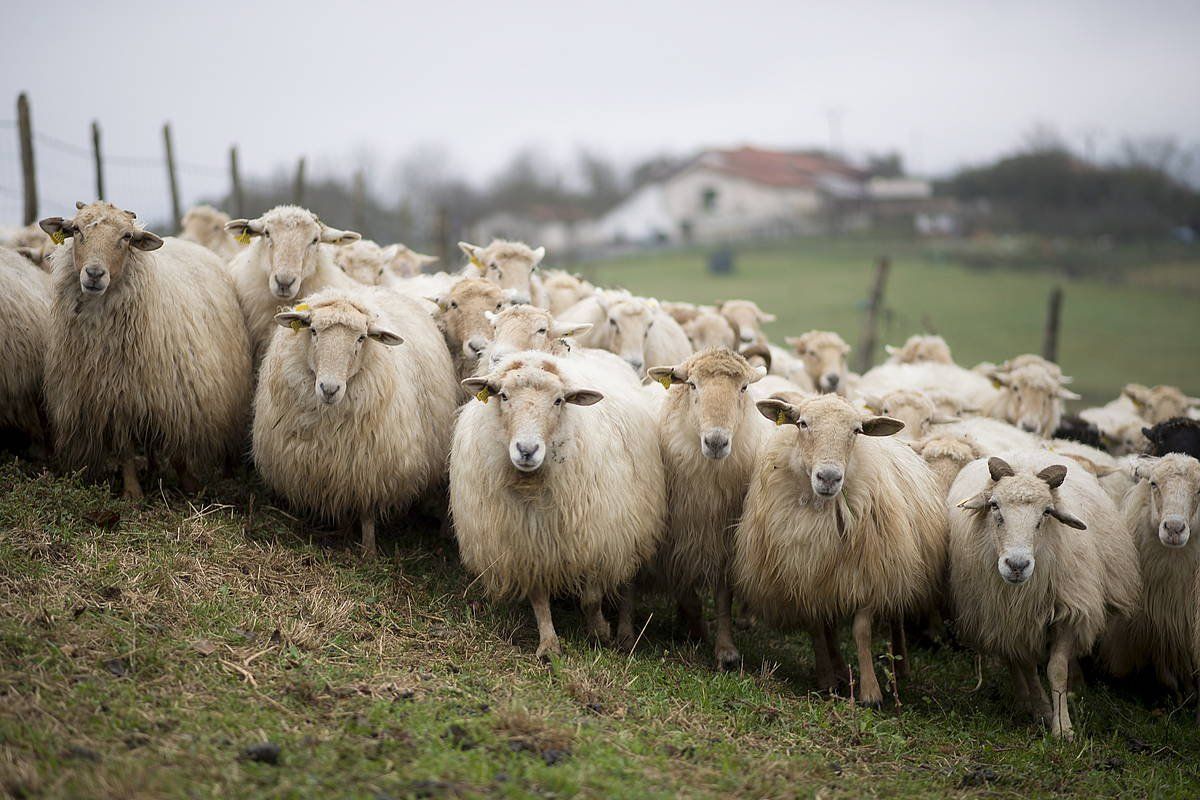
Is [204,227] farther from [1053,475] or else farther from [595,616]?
[1053,475]

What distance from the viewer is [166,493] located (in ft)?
25.9

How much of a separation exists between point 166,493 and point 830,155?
7487cm

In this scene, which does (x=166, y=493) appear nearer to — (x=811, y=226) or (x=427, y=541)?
(x=427, y=541)

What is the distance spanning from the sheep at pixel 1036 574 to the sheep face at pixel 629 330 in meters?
3.29

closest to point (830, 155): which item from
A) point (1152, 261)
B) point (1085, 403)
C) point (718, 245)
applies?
point (718, 245)

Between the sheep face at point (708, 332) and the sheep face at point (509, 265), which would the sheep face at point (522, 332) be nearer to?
the sheep face at point (509, 265)

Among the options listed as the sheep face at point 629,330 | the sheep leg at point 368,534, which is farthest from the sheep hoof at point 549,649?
the sheep face at point 629,330

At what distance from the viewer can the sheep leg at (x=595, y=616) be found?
716cm

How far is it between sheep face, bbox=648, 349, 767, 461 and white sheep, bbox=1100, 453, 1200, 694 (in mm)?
2901

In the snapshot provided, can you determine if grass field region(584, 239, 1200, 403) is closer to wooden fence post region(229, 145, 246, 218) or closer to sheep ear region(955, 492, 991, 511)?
wooden fence post region(229, 145, 246, 218)

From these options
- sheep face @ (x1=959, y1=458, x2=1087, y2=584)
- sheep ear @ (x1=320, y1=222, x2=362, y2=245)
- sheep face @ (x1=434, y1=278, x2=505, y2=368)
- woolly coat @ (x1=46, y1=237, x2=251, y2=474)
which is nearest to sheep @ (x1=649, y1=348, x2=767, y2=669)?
sheep face @ (x1=959, y1=458, x2=1087, y2=584)

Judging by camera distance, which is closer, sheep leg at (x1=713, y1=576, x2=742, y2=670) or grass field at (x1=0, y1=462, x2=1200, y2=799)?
grass field at (x1=0, y1=462, x2=1200, y2=799)

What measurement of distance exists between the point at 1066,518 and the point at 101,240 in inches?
269

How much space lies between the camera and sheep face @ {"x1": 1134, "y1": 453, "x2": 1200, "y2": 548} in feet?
22.9
